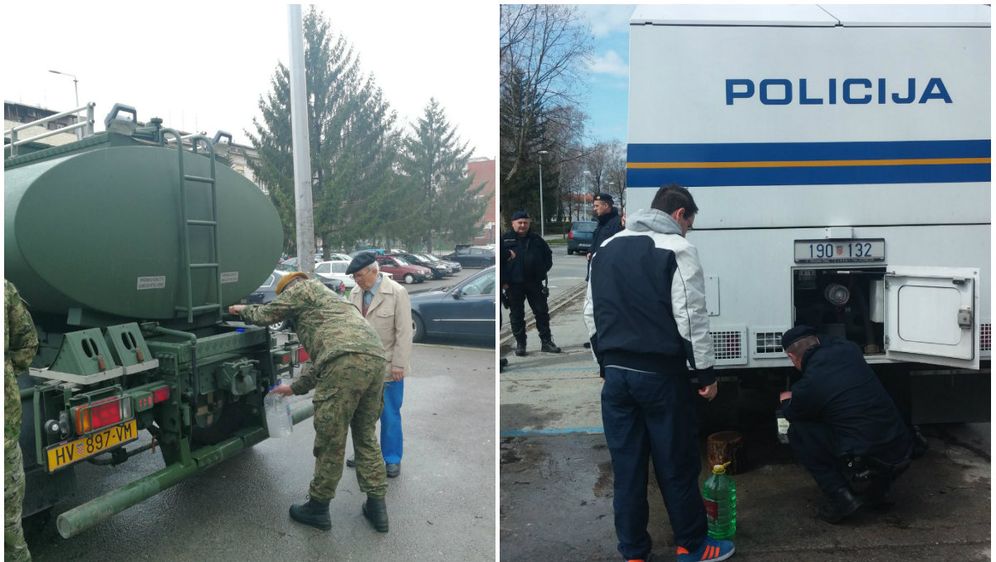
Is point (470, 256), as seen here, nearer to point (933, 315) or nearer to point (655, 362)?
point (933, 315)

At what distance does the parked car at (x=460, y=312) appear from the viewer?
10.2 meters

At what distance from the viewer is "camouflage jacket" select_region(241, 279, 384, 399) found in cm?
394

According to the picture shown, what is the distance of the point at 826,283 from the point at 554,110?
1654cm

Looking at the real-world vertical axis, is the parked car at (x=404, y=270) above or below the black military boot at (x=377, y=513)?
above

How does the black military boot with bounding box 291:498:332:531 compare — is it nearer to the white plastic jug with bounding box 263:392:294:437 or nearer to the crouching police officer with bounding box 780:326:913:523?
the white plastic jug with bounding box 263:392:294:437

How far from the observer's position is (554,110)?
19.8 metres

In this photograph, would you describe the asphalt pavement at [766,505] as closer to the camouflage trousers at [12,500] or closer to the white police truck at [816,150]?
the white police truck at [816,150]

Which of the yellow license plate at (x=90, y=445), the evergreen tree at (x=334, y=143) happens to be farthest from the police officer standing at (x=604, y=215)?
the evergreen tree at (x=334, y=143)

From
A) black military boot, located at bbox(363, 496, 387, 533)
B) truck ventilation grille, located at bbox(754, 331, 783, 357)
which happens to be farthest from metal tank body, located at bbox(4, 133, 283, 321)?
truck ventilation grille, located at bbox(754, 331, 783, 357)

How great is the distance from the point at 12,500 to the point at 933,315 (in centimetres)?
441

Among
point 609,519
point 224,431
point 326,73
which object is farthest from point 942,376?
point 326,73

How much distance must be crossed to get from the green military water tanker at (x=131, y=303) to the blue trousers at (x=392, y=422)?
2.25 ft

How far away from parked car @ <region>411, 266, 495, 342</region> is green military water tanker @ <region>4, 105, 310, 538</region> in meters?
5.64

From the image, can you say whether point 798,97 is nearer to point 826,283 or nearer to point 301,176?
point 826,283
